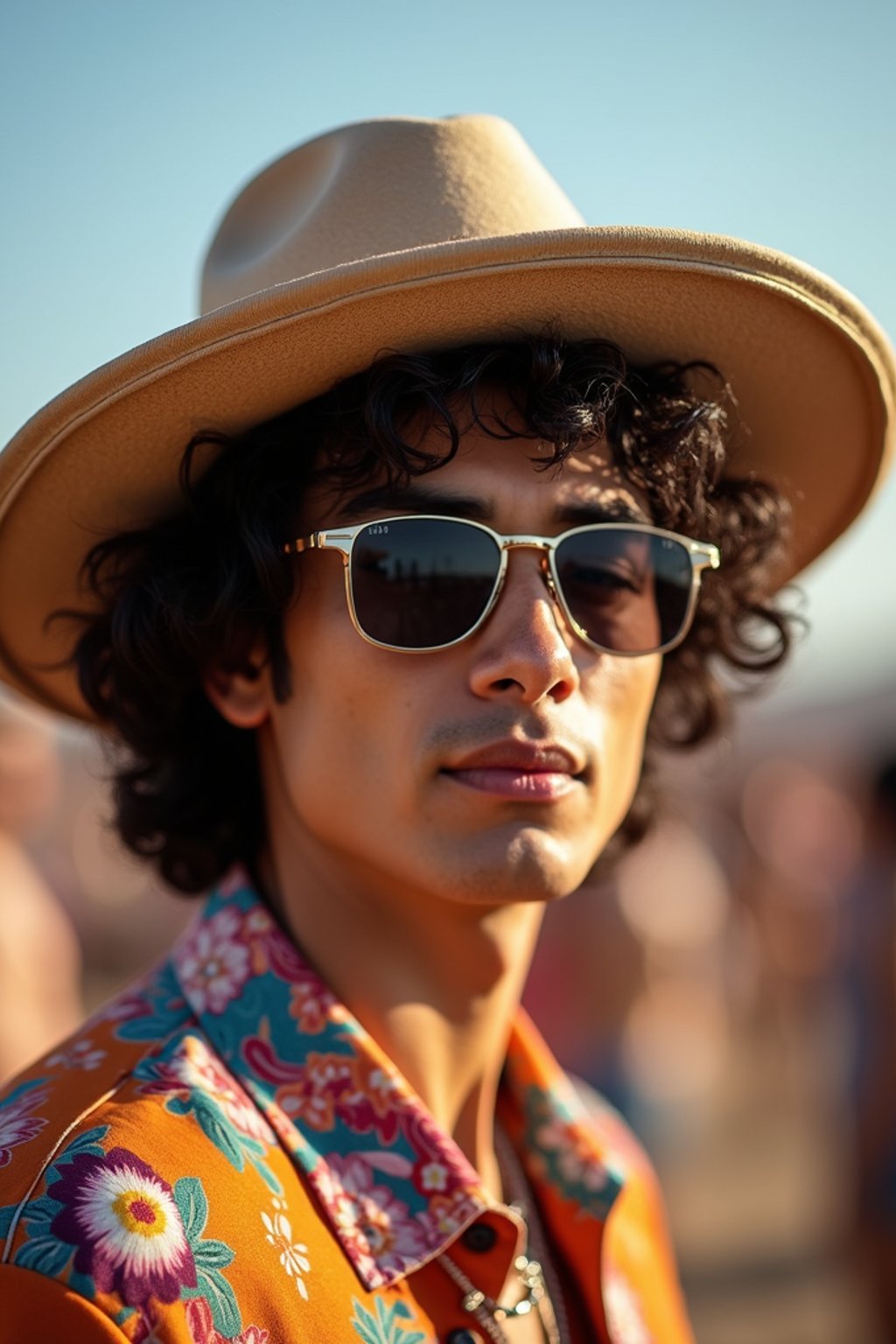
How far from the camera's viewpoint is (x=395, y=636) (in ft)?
6.46

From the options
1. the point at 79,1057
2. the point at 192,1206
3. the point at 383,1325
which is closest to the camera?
the point at 192,1206

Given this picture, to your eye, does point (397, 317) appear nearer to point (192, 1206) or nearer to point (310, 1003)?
point (310, 1003)

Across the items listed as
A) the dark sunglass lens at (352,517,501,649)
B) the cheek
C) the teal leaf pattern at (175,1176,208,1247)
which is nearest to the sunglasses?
the dark sunglass lens at (352,517,501,649)

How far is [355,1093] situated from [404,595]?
27.8 inches

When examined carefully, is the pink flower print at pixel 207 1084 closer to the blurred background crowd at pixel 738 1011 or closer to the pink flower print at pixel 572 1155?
the pink flower print at pixel 572 1155

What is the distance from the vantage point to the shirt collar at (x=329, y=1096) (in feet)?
5.98

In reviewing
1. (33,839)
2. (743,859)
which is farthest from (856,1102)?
(33,839)

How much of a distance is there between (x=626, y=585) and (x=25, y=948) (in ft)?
10.9

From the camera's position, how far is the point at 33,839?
545 inches

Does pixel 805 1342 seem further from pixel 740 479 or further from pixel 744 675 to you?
pixel 740 479

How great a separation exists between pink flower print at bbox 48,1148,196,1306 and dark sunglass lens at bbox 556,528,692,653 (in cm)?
97

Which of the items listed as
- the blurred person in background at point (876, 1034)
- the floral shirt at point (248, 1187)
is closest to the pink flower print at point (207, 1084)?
the floral shirt at point (248, 1187)

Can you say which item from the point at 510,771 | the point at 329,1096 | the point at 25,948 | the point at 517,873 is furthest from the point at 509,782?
the point at 25,948

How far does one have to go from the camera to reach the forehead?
1.99m
